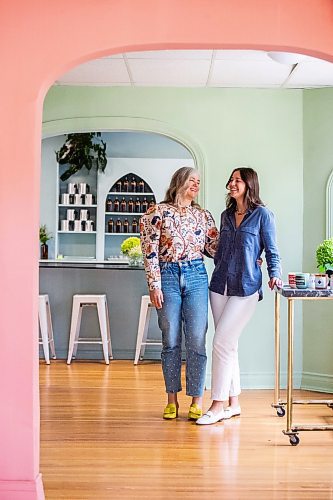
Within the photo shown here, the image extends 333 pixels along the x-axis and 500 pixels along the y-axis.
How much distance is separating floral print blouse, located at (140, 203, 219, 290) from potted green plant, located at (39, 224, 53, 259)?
5388mm

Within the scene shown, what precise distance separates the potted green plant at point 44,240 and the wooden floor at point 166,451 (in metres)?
4.31

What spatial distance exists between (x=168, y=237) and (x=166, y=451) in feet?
4.60

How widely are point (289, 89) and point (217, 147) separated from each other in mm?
744

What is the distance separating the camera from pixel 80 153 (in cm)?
1045

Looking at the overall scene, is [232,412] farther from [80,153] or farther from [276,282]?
[80,153]

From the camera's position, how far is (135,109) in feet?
21.4

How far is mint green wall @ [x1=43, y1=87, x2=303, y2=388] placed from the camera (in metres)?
6.50

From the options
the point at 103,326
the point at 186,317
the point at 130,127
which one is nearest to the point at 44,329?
the point at 103,326

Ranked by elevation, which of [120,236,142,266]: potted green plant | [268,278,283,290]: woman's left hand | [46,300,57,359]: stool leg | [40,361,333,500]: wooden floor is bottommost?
[40,361,333,500]: wooden floor

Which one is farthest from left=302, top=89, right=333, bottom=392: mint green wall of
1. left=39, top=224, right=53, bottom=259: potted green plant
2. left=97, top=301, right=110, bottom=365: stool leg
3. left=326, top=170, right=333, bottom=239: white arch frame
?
left=39, top=224, right=53, bottom=259: potted green plant

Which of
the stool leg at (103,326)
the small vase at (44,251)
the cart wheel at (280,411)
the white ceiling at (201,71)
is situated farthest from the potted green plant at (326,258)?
the small vase at (44,251)

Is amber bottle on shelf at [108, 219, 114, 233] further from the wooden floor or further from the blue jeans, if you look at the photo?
the blue jeans

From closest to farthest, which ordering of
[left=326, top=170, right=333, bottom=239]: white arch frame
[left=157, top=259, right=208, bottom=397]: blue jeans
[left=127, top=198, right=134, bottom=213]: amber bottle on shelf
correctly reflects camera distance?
[left=157, top=259, right=208, bottom=397]: blue jeans → [left=326, top=170, right=333, bottom=239]: white arch frame → [left=127, top=198, right=134, bottom=213]: amber bottle on shelf

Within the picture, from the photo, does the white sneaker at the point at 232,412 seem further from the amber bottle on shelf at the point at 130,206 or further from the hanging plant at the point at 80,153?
the amber bottle on shelf at the point at 130,206
